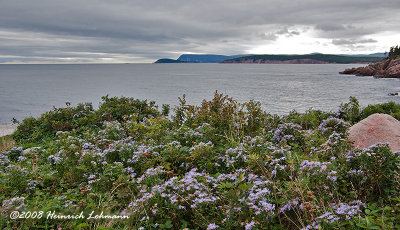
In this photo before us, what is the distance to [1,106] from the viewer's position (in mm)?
37906

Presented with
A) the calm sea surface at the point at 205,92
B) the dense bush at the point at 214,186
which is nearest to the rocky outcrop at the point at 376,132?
the dense bush at the point at 214,186

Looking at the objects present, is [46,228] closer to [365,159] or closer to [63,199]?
[63,199]

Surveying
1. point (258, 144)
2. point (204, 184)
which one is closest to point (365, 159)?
point (258, 144)

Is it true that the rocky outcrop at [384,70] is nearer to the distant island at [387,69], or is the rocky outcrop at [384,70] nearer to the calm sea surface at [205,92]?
the distant island at [387,69]

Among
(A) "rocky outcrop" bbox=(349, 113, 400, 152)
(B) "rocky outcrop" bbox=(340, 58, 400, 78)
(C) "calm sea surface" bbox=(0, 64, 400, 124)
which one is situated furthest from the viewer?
(B) "rocky outcrop" bbox=(340, 58, 400, 78)

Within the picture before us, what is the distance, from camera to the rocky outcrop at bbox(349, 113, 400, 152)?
706cm

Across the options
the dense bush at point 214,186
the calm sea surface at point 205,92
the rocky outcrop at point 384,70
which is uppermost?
the rocky outcrop at point 384,70

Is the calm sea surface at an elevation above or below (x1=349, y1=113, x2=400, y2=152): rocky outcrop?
below

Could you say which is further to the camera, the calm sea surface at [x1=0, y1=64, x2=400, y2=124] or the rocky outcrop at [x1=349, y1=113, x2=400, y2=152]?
the calm sea surface at [x1=0, y1=64, x2=400, y2=124]

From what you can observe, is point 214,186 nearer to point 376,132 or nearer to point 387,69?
point 376,132

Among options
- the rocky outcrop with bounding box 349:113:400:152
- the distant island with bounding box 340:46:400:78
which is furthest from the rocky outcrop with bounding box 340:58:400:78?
the rocky outcrop with bounding box 349:113:400:152

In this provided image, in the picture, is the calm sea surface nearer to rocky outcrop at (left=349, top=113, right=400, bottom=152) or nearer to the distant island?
rocky outcrop at (left=349, top=113, right=400, bottom=152)

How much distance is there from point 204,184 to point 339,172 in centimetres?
226

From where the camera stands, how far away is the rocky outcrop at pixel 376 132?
7062 millimetres
